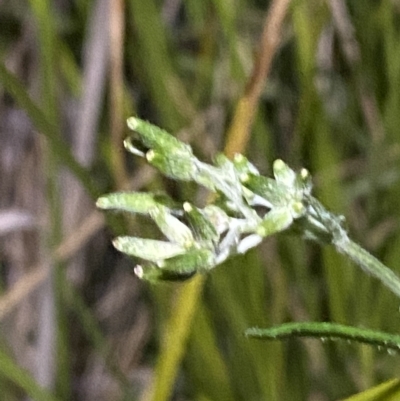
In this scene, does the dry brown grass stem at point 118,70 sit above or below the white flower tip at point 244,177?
above

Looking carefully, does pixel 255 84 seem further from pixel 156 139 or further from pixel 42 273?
pixel 42 273

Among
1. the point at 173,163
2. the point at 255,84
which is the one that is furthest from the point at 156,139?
the point at 255,84

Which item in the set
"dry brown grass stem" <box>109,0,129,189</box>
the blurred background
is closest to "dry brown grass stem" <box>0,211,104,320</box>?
the blurred background

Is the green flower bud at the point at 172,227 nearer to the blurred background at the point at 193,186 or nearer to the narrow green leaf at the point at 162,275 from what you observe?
the narrow green leaf at the point at 162,275

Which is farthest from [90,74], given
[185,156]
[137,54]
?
[185,156]

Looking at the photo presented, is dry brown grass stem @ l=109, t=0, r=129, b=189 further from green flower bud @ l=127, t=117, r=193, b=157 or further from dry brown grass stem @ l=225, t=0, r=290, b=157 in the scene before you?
green flower bud @ l=127, t=117, r=193, b=157

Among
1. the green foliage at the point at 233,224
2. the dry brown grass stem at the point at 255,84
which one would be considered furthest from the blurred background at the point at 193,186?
the green foliage at the point at 233,224

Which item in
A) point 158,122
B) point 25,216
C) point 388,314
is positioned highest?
point 158,122

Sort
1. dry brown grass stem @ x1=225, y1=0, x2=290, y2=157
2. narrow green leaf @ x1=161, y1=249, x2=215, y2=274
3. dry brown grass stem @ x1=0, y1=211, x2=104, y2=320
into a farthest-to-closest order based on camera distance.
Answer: dry brown grass stem @ x1=0, y1=211, x2=104, y2=320 → dry brown grass stem @ x1=225, y1=0, x2=290, y2=157 → narrow green leaf @ x1=161, y1=249, x2=215, y2=274

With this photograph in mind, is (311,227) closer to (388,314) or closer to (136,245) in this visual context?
(136,245)
